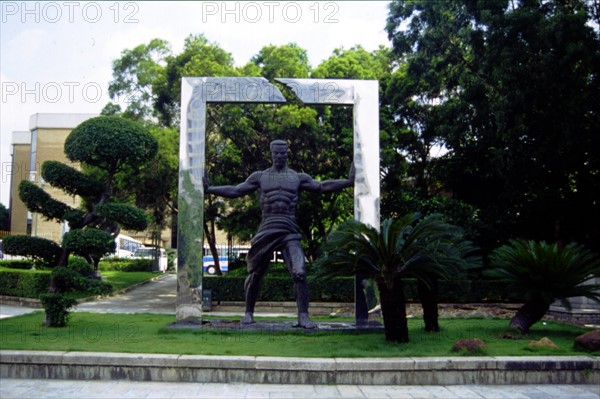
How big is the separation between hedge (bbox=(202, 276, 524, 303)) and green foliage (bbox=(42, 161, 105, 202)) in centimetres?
481

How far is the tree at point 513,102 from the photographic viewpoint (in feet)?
47.2

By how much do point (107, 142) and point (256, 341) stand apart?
7708 mm

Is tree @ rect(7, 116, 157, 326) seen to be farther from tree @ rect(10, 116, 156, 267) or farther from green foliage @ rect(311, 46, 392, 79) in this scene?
green foliage @ rect(311, 46, 392, 79)

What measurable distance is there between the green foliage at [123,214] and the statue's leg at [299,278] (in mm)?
5684

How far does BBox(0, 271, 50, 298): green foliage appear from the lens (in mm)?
18406

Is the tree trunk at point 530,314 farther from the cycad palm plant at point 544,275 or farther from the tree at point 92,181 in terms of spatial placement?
the tree at point 92,181

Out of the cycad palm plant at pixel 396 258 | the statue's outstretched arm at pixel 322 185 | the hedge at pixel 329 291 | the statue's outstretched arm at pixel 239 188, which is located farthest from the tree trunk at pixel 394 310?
the hedge at pixel 329 291

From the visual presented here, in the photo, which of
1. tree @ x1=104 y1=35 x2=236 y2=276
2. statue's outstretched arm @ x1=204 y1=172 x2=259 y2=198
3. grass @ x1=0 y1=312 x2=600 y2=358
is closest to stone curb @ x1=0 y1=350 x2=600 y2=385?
grass @ x1=0 y1=312 x2=600 y2=358

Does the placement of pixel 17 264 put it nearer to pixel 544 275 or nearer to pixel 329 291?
pixel 329 291

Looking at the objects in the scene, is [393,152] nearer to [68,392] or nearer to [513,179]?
[513,179]

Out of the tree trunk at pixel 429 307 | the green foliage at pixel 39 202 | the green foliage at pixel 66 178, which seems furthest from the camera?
the green foliage at pixel 39 202

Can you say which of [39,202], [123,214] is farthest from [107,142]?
[39,202]

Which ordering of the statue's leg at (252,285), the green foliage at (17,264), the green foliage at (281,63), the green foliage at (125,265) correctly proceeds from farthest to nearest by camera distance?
the green foliage at (125,265) < the green foliage at (17,264) < the green foliage at (281,63) < the statue's leg at (252,285)

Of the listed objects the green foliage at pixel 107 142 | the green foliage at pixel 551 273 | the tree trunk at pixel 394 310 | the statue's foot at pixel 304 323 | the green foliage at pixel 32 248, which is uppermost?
the green foliage at pixel 107 142
